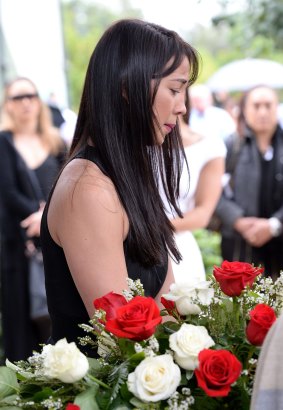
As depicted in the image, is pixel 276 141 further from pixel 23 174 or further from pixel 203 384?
pixel 203 384

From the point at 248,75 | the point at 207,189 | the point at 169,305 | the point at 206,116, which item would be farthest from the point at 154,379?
the point at 248,75

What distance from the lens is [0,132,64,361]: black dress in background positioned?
18.1 ft

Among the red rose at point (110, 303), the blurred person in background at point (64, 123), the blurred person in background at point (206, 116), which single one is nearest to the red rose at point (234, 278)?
the red rose at point (110, 303)

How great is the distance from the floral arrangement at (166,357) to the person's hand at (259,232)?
3.95m

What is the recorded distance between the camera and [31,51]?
8.38m

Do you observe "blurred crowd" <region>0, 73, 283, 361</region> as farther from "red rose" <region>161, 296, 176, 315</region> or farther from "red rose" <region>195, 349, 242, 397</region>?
"red rose" <region>195, 349, 242, 397</region>

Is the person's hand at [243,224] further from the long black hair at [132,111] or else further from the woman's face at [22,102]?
the long black hair at [132,111]

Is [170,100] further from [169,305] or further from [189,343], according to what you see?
[189,343]

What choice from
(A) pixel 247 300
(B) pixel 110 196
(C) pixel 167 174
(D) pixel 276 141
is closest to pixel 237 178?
(D) pixel 276 141

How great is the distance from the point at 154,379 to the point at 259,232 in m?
4.28

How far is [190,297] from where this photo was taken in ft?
5.90

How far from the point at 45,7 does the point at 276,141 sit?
146 inches

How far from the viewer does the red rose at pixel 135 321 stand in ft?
5.42

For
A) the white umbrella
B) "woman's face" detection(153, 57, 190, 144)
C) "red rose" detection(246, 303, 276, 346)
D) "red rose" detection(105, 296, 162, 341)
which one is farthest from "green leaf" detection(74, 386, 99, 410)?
the white umbrella
